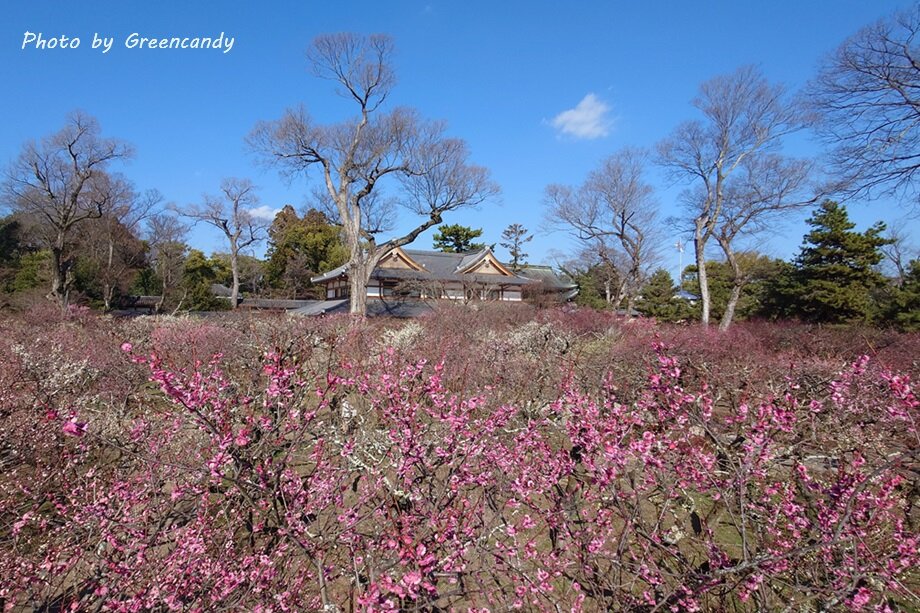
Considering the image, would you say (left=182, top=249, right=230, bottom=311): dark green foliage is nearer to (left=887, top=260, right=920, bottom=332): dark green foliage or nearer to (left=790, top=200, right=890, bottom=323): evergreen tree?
(left=790, top=200, right=890, bottom=323): evergreen tree

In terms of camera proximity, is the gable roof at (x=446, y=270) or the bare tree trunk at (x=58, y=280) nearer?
the bare tree trunk at (x=58, y=280)

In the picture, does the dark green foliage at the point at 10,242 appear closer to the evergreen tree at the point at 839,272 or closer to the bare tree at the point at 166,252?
the bare tree at the point at 166,252

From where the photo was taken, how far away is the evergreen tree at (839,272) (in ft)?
59.9

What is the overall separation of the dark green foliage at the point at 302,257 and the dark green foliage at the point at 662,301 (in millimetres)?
21260

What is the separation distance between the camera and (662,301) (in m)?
30.3

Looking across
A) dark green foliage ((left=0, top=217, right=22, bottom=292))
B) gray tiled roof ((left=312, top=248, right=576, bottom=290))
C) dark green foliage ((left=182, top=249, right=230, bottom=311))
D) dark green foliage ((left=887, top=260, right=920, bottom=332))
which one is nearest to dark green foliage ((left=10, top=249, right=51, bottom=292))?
dark green foliage ((left=0, top=217, right=22, bottom=292))

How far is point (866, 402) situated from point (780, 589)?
343 centimetres

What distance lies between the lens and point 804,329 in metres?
13.1

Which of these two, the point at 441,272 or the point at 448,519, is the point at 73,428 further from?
the point at 441,272

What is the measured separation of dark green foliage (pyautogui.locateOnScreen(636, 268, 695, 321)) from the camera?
2845 cm

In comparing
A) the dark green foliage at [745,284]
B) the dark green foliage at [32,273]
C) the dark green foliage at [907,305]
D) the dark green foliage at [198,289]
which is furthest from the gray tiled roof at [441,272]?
the dark green foliage at [907,305]

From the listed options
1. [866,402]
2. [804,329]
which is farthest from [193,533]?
[804,329]

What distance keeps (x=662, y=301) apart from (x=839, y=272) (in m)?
11.9

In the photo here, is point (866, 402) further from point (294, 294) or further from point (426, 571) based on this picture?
point (294, 294)
